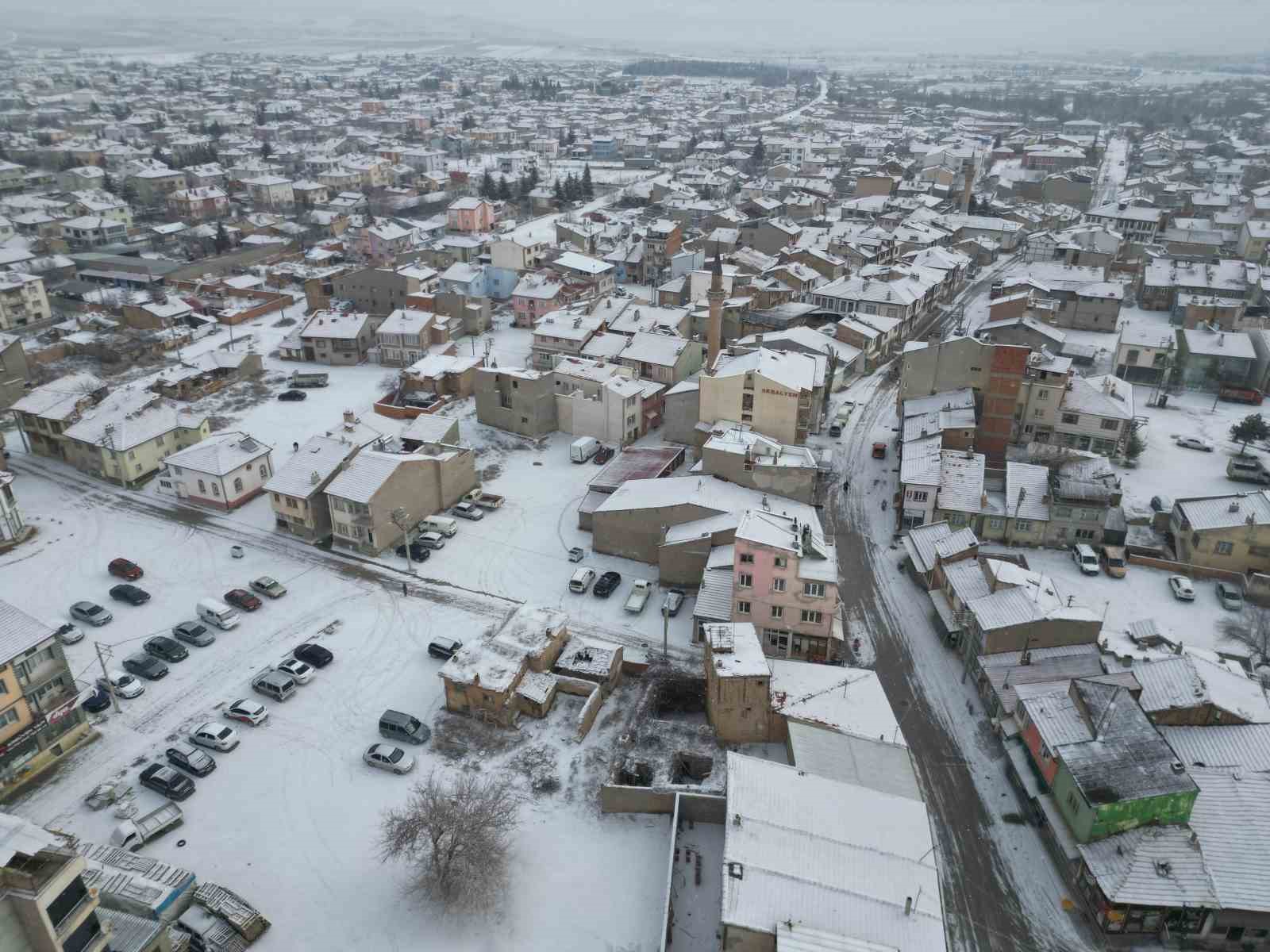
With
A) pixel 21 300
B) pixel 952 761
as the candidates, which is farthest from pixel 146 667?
pixel 21 300

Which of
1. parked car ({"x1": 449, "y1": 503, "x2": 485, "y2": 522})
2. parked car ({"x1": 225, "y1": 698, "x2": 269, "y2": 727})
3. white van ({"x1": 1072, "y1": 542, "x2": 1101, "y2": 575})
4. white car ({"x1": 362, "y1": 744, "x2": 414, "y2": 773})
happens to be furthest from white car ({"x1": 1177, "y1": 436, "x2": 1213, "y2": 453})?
parked car ({"x1": 225, "y1": 698, "x2": 269, "y2": 727})

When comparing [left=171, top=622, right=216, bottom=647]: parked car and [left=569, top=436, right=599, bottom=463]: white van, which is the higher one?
[left=569, top=436, right=599, bottom=463]: white van

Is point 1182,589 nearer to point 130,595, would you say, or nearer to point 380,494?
point 380,494

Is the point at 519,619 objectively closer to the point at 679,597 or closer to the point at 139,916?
the point at 679,597

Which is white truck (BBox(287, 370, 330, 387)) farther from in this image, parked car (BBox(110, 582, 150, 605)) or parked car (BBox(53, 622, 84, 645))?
parked car (BBox(53, 622, 84, 645))

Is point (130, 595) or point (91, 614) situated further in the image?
point (130, 595)

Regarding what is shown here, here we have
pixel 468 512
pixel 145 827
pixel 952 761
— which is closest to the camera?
pixel 145 827

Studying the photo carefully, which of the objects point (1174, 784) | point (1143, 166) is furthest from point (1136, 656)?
point (1143, 166)
